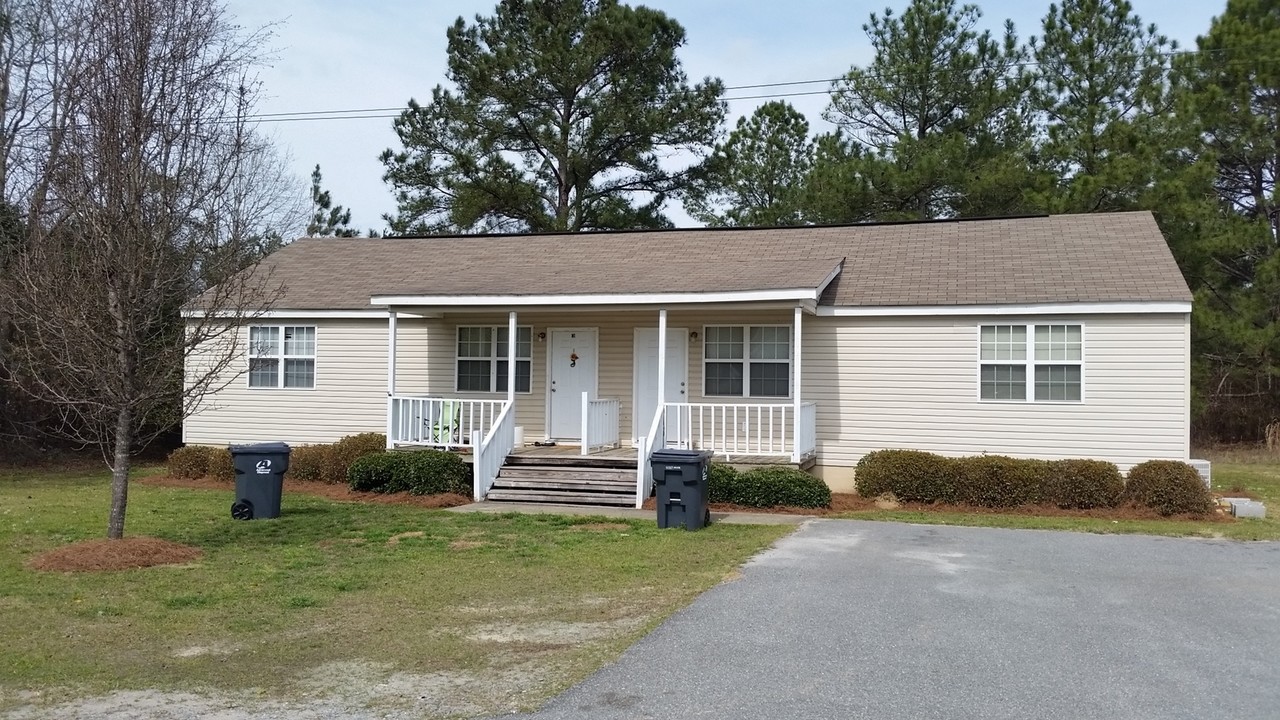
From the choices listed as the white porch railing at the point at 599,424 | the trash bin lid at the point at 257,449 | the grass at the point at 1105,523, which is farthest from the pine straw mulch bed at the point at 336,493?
the grass at the point at 1105,523

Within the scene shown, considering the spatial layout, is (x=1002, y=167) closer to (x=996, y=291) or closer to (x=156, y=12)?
(x=996, y=291)

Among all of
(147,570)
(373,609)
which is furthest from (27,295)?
(373,609)

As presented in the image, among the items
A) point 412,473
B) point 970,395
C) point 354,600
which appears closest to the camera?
point 354,600

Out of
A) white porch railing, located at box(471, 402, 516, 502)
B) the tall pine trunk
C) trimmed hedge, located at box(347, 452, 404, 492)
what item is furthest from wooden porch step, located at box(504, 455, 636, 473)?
the tall pine trunk

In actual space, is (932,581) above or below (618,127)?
below

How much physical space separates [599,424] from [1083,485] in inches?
273

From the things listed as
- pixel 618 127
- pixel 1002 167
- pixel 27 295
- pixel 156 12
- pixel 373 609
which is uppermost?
pixel 618 127

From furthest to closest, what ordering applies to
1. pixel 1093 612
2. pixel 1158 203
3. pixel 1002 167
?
pixel 1002 167 < pixel 1158 203 < pixel 1093 612

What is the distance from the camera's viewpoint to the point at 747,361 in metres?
16.2

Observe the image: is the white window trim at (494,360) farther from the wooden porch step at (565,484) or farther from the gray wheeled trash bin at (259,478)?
the gray wheeled trash bin at (259,478)

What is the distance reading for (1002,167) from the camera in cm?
2498

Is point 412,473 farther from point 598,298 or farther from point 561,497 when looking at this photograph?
point 598,298

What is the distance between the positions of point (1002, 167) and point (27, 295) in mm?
21560

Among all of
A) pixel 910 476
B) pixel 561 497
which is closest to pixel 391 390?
pixel 561 497
